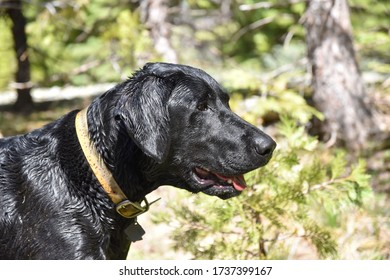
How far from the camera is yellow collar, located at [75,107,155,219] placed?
11.3 feet

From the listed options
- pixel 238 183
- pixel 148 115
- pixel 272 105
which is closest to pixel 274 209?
pixel 238 183

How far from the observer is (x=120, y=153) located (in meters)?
3.50

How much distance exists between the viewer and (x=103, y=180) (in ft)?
11.4

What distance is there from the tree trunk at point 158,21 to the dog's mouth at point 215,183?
6029 millimetres

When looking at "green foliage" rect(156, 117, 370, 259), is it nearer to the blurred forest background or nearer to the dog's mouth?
the blurred forest background

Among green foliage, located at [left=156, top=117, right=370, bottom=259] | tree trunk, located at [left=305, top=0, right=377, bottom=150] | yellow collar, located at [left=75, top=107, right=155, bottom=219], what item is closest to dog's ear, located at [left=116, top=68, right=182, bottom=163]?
yellow collar, located at [left=75, top=107, right=155, bottom=219]

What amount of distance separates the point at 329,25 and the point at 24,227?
652 centimetres

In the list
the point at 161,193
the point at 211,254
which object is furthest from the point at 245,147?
the point at 161,193

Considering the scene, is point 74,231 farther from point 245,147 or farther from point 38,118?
point 38,118

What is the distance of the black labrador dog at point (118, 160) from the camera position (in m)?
3.37

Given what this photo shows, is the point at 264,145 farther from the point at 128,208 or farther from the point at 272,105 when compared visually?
the point at 272,105

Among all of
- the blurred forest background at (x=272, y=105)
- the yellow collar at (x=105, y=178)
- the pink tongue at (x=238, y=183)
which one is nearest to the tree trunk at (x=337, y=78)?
the blurred forest background at (x=272, y=105)

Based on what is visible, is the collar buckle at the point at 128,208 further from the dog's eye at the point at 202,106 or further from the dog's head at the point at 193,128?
the dog's eye at the point at 202,106
